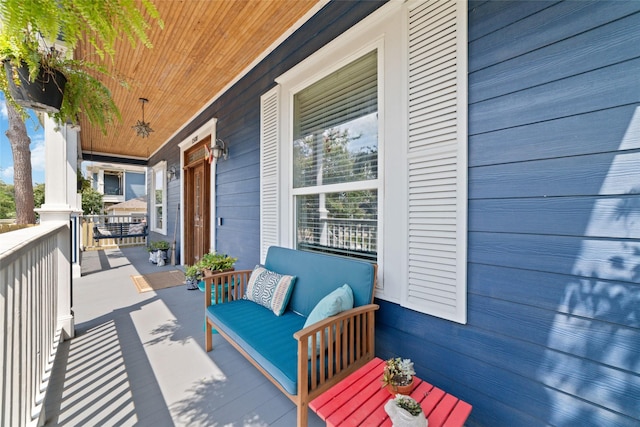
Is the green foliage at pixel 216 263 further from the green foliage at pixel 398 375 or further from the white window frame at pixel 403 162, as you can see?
the green foliage at pixel 398 375

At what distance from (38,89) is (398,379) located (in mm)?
2582

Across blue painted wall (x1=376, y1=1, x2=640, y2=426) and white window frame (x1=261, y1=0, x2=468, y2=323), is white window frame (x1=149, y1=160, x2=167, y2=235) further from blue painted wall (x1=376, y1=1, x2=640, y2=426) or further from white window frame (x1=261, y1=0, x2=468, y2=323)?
blue painted wall (x1=376, y1=1, x2=640, y2=426)

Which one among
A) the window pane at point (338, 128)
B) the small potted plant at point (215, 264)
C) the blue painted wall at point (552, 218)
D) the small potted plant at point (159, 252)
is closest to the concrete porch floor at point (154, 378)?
the small potted plant at point (215, 264)

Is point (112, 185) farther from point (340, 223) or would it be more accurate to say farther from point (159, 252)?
point (340, 223)

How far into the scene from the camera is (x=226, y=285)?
8.80 feet

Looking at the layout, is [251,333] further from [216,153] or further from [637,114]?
[216,153]

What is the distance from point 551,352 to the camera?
1169 mm

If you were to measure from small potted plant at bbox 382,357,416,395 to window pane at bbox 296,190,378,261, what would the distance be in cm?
79

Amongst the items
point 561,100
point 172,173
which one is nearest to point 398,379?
point 561,100

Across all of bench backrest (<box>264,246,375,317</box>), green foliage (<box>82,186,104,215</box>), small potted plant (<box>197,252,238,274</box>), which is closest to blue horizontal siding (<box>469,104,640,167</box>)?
bench backrest (<box>264,246,375,317</box>)

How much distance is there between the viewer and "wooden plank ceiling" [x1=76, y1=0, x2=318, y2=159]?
92.9 inches

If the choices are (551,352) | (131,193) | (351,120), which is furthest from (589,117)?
(131,193)

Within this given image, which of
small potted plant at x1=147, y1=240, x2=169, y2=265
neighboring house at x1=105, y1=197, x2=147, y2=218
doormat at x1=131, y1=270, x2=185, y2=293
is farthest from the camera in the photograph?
neighboring house at x1=105, y1=197, x2=147, y2=218

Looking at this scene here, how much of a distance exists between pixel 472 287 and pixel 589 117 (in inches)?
36.2
